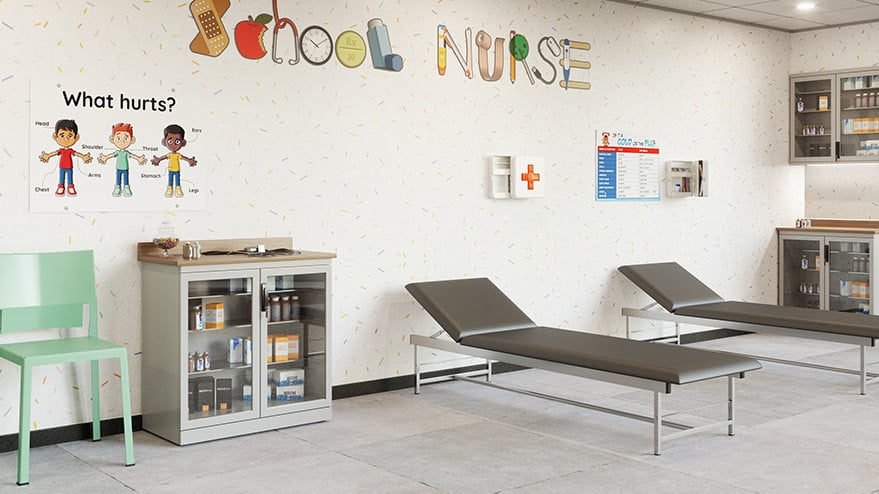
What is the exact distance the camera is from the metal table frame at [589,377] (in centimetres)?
456

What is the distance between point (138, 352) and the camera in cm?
510

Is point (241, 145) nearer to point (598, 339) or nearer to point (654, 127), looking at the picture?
point (598, 339)

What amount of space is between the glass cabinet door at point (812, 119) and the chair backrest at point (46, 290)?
6.94m

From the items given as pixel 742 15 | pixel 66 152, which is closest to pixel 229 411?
pixel 66 152

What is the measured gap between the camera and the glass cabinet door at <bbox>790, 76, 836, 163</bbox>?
8.64 meters

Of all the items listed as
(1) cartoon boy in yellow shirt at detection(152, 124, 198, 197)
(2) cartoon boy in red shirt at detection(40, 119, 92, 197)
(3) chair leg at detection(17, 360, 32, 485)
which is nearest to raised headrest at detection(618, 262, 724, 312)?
(1) cartoon boy in yellow shirt at detection(152, 124, 198, 197)

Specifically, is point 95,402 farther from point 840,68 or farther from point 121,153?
point 840,68

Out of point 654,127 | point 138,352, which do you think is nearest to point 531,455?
point 138,352

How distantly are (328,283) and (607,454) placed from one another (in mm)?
1867

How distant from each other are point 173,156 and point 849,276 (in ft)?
20.8

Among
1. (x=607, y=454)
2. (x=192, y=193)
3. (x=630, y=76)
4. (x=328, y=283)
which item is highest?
(x=630, y=76)

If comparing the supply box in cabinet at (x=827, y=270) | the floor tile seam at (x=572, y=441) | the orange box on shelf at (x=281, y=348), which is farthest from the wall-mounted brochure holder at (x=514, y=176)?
the supply box in cabinet at (x=827, y=270)

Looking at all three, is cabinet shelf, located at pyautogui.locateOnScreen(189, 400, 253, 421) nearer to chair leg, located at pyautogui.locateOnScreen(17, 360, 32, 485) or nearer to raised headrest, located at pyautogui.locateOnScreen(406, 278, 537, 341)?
chair leg, located at pyautogui.locateOnScreen(17, 360, 32, 485)

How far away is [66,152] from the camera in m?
4.79
